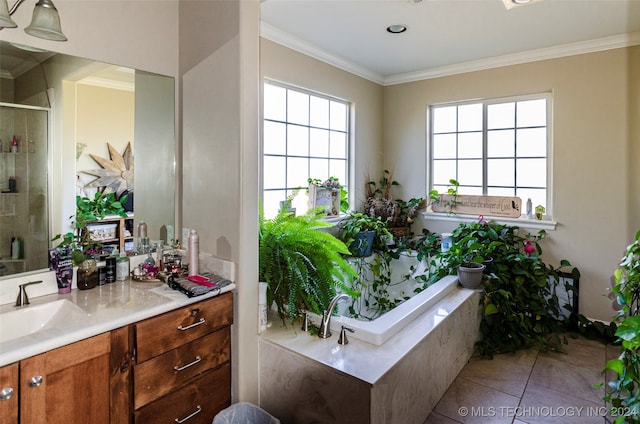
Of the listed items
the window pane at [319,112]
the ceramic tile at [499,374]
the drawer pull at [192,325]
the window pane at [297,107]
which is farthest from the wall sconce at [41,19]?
the ceramic tile at [499,374]

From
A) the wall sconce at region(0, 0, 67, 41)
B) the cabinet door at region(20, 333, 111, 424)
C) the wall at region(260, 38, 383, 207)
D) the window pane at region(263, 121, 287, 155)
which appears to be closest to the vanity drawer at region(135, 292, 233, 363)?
the cabinet door at region(20, 333, 111, 424)

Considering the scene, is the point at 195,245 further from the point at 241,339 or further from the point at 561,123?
the point at 561,123

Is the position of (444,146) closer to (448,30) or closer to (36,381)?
(448,30)

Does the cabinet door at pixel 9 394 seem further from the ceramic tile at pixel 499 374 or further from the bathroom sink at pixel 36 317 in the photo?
the ceramic tile at pixel 499 374

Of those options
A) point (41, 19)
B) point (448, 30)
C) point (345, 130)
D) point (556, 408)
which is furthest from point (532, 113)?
point (41, 19)

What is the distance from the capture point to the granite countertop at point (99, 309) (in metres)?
1.15

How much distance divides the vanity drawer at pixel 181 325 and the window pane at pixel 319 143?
2013 millimetres

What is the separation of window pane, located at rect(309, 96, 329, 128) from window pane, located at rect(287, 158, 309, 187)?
0.38 metres

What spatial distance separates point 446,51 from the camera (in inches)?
128

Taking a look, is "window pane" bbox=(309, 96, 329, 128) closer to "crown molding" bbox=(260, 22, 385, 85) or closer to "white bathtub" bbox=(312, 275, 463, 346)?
"crown molding" bbox=(260, 22, 385, 85)

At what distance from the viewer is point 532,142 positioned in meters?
3.46

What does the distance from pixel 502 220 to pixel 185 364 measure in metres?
3.03

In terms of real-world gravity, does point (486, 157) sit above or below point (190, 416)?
above

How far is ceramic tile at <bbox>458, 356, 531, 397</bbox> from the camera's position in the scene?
235cm
